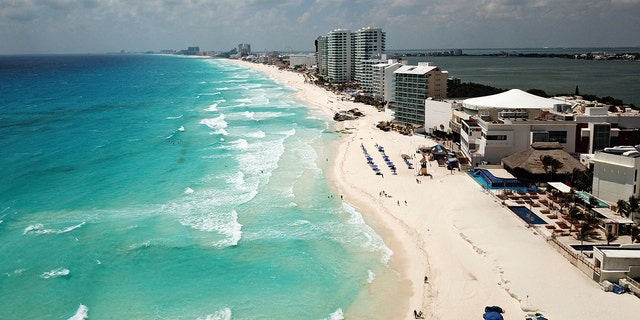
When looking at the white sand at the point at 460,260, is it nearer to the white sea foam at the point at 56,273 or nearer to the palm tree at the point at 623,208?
the palm tree at the point at 623,208

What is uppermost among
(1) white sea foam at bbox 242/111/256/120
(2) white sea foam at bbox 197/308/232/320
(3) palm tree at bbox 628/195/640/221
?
(1) white sea foam at bbox 242/111/256/120

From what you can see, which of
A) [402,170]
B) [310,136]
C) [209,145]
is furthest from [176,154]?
[402,170]

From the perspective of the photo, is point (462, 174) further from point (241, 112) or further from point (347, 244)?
point (241, 112)

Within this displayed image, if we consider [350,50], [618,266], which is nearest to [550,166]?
[618,266]

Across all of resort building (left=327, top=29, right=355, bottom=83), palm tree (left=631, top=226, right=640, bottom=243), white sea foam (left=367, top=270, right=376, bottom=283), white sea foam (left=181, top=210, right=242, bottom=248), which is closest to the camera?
white sea foam (left=367, top=270, right=376, bottom=283)

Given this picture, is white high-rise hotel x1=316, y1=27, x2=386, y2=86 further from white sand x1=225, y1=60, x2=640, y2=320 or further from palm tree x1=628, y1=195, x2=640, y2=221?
palm tree x1=628, y1=195, x2=640, y2=221

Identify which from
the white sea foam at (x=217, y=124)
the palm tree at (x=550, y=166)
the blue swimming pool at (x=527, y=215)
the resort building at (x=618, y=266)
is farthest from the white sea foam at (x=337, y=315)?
the white sea foam at (x=217, y=124)

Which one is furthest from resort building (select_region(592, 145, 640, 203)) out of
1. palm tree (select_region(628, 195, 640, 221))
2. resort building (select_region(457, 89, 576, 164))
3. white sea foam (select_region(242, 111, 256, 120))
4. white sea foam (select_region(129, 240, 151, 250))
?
white sea foam (select_region(242, 111, 256, 120))
